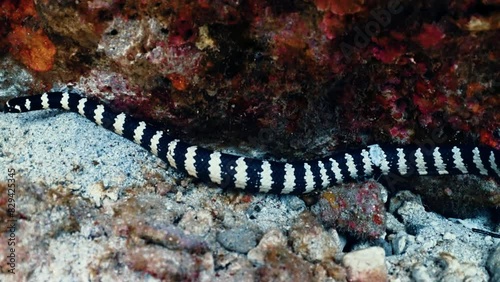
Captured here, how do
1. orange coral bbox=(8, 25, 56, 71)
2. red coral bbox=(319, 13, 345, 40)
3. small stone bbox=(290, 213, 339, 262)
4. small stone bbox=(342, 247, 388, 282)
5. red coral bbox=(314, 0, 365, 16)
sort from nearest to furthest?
red coral bbox=(314, 0, 365, 16) < red coral bbox=(319, 13, 345, 40) < small stone bbox=(342, 247, 388, 282) < small stone bbox=(290, 213, 339, 262) < orange coral bbox=(8, 25, 56, 71)

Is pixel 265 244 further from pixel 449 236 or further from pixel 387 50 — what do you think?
pixel 449 236

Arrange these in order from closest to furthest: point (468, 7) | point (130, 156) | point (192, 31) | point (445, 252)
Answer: point (468, 7) < point (192, 31) < point (445, 252) < point (130, 156)

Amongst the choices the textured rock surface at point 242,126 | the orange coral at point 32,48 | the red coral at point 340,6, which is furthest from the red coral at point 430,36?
the orange coral at point 32,48

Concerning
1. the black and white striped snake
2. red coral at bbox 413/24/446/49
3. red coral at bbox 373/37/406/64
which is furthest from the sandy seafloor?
red coral at bbox 413/24/446/49

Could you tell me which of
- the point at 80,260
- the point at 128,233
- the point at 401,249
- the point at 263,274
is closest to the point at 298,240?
the point at 263,274

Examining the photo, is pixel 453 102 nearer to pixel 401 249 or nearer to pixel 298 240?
pixel 401 249

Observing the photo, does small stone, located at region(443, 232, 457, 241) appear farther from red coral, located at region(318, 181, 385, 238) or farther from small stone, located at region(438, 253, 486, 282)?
red coral, located at region(318, 181, 385, 238)
